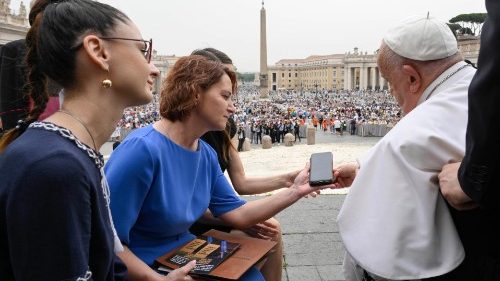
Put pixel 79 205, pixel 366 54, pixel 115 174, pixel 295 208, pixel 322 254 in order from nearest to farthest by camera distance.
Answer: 1. pixel 79 205
2. pixel 115 174
3. pixel 322 254
4. pixel 295 208
5. pixel 366 54

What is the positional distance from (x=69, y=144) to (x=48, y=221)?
234mm

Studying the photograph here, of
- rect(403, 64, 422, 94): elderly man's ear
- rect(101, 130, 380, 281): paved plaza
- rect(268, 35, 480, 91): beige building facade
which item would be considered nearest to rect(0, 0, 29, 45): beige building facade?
rect(101, 130, 380, 281): paved plaza

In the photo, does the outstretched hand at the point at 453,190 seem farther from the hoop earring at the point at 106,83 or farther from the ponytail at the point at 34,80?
the ponytail at the point at 34,80

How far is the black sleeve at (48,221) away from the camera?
1100mm

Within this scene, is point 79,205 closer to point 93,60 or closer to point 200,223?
point 93,60

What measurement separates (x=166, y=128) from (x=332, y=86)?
128171 mm

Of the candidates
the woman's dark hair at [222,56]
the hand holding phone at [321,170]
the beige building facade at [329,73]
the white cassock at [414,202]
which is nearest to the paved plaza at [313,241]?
the hand holding phone at [321,170]

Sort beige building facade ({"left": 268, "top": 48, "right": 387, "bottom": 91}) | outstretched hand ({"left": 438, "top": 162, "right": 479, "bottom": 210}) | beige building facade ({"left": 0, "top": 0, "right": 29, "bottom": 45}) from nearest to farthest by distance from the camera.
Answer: outstretched hand ({"left": 438, "top": 162, "right": 479, "bottom": 210}) < beige building facade ({"left": 0, "top": 0, "right": 29, "bottom": 45}) < beige building facade ({"left": 268, "top": 48, "right": 387, "bottom": 91})

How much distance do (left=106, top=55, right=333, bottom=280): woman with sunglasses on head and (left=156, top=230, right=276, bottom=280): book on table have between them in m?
0.08

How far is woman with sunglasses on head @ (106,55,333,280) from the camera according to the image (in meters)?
1.97

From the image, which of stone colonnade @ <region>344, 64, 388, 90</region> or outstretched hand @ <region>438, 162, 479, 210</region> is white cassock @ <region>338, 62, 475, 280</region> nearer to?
outstretched hand @ <region>438, 162, 479, 210</region>

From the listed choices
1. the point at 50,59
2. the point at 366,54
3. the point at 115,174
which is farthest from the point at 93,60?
the point at 366,54

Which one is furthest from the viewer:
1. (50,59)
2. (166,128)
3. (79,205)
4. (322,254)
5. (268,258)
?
(322,254)

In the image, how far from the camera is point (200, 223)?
8.87ft
